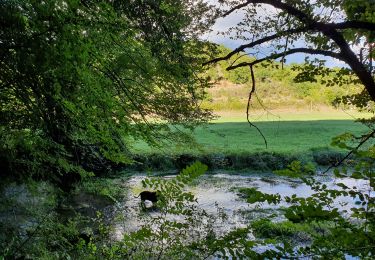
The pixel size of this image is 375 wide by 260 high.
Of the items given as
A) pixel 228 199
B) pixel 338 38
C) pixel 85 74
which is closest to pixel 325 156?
pixel 228 199

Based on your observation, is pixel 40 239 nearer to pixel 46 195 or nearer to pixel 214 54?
pixel 46 195

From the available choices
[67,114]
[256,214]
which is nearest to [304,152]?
[256,214]

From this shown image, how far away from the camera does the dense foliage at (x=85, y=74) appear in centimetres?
208

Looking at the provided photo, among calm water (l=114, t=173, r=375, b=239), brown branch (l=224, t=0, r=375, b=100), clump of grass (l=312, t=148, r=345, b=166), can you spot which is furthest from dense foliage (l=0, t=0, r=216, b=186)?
clump of grass (l=312, t=148, r=345, b=166)

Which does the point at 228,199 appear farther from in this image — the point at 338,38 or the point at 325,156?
the point at 338,38

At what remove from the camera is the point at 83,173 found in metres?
4.77

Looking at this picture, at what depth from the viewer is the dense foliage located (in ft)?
6.84

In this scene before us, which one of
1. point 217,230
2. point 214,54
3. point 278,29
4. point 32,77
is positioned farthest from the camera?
point 217,230

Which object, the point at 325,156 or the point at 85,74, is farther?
the point at 325,156

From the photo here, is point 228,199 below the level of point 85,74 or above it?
below

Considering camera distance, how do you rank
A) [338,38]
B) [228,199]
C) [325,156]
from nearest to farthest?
[338,38]
[228,199]
[325,156]

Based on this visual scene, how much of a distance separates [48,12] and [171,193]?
5.54 feet

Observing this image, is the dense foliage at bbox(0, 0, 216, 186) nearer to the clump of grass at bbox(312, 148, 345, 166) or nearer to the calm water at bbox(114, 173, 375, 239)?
the calm water at bbox(114, 173, 375, 239)

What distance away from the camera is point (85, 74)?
2461 millimetres
